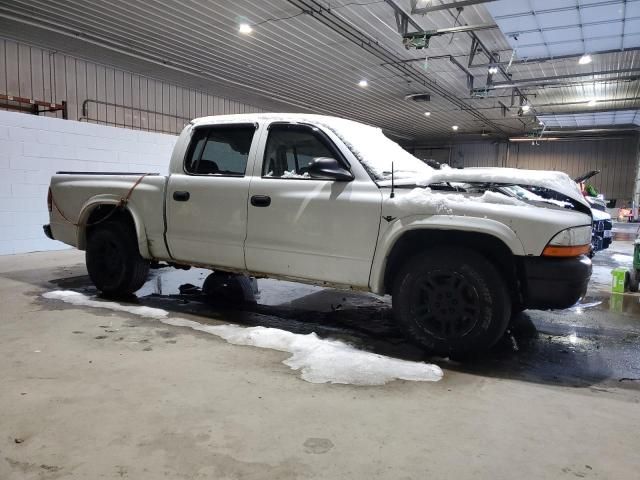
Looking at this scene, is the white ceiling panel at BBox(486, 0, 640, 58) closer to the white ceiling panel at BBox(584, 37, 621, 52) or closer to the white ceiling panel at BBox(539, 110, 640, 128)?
the white ceiling panel at BBox(584, 37, 621, 52)

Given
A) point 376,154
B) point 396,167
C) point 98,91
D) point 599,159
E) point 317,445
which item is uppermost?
point 98,91

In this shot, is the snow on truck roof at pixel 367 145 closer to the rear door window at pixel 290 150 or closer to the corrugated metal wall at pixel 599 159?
the rear door window at pixel 290 150

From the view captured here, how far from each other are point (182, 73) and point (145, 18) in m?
4.16

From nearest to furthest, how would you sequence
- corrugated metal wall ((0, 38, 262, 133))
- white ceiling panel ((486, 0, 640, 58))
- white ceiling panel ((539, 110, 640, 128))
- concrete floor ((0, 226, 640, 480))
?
1. concrete floor ((0, 226, 640, 480))
2. white ceiling panel ((486, 0, 640, 58))
3. corrugated metal wall ((0, 38, 262, 133))
4. white ceiling panel ((539, 110, 640, 128))

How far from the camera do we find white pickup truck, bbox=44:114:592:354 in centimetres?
299

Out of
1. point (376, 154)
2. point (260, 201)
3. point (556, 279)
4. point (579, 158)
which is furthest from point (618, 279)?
point (579, 158)

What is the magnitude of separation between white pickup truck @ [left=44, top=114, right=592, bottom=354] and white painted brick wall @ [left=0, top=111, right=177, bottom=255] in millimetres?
4664

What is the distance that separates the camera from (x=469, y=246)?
317cm

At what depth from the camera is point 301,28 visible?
891cm

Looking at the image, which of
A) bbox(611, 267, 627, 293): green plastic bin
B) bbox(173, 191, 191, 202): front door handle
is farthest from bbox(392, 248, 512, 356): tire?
bbox(611, 267, 627, 293): green plastic bin

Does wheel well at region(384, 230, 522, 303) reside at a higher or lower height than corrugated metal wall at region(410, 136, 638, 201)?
lower

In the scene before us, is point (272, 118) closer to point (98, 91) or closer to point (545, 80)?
point (98, 91)

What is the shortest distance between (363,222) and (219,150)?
1.72m

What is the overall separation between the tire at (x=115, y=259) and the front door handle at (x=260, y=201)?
5.40ft
